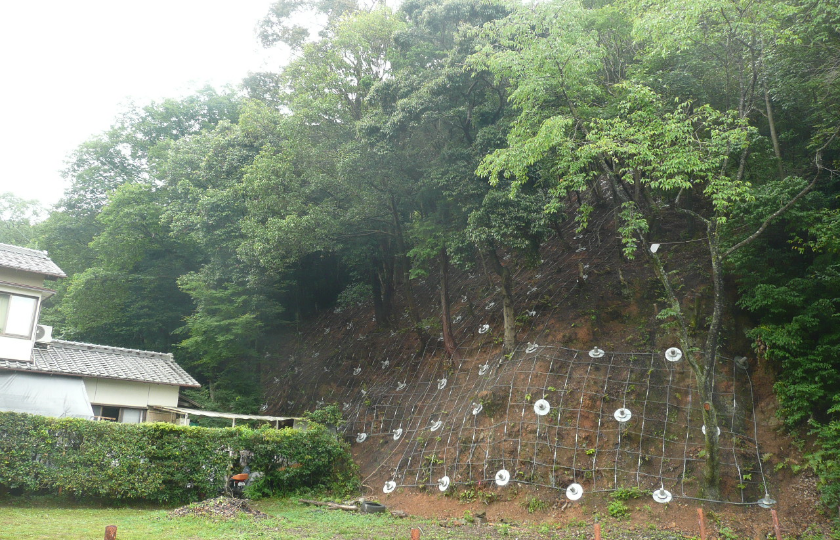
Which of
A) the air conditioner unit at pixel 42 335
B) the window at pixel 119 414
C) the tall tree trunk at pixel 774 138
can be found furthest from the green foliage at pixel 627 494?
the air conditioner unit at pixel 42 335

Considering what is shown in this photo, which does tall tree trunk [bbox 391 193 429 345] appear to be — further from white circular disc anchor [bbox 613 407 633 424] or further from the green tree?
the green tree

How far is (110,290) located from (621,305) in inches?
751

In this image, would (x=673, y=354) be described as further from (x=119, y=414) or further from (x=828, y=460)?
(x=119, y=414)

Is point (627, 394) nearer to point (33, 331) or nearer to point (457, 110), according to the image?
point (457, 110)

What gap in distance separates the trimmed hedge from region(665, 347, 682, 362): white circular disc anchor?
8314mm

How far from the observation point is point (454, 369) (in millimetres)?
15680

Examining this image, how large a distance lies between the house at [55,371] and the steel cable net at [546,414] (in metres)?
5.90

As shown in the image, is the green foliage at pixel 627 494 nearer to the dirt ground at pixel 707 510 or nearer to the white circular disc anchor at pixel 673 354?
the dirt ground at pixel 707 510

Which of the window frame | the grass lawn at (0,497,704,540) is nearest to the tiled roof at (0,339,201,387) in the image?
the window frame

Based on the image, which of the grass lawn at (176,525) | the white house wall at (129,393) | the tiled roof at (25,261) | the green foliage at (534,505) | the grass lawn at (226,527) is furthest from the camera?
the white house wall at (129,393)

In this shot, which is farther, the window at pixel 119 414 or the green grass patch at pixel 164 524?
the window at pixel 119 414

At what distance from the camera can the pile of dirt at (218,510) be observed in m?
10.1

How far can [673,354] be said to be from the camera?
39.8 ft

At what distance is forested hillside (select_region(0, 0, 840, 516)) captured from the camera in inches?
393
